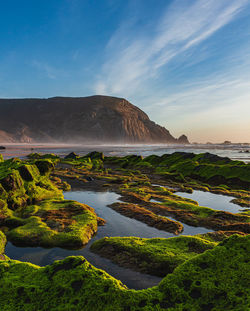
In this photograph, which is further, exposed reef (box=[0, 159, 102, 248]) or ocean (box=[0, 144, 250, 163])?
ocean (box=[0, 144, 250, 163])

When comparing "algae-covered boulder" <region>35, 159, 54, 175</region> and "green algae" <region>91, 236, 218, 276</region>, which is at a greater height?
"algae-covered boulder" <region>35, 159, 54, 175</region>

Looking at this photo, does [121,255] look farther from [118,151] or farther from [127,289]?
[118,151]

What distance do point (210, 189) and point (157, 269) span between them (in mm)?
15934

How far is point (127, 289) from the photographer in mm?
4051

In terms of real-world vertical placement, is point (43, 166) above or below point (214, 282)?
above

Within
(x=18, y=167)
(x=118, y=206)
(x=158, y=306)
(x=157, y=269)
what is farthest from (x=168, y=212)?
(x=18, y=167)

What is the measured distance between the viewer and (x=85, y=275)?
13.5 feet

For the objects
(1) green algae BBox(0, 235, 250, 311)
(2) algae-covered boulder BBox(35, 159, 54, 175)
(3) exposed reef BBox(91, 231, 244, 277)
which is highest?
(2) algae-covered boulder BBox(35, 159, 54, 175)

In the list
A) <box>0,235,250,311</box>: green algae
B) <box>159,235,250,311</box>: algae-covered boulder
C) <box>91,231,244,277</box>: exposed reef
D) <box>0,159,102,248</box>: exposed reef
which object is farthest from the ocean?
<box>0,235,250,311</box>: green algae

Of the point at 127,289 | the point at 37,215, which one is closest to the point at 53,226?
the point at 37,215

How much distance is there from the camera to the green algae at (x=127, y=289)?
3664 millimetres

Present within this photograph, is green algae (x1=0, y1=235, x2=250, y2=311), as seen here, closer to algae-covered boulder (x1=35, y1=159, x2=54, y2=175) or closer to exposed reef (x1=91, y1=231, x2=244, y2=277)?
exposed reef (x1=91, y1=231, x2=244, y2=277)

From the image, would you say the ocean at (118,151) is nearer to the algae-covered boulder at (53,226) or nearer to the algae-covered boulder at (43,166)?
the algae-covered boulder at (43,166)

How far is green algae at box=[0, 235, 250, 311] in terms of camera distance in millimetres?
3664
